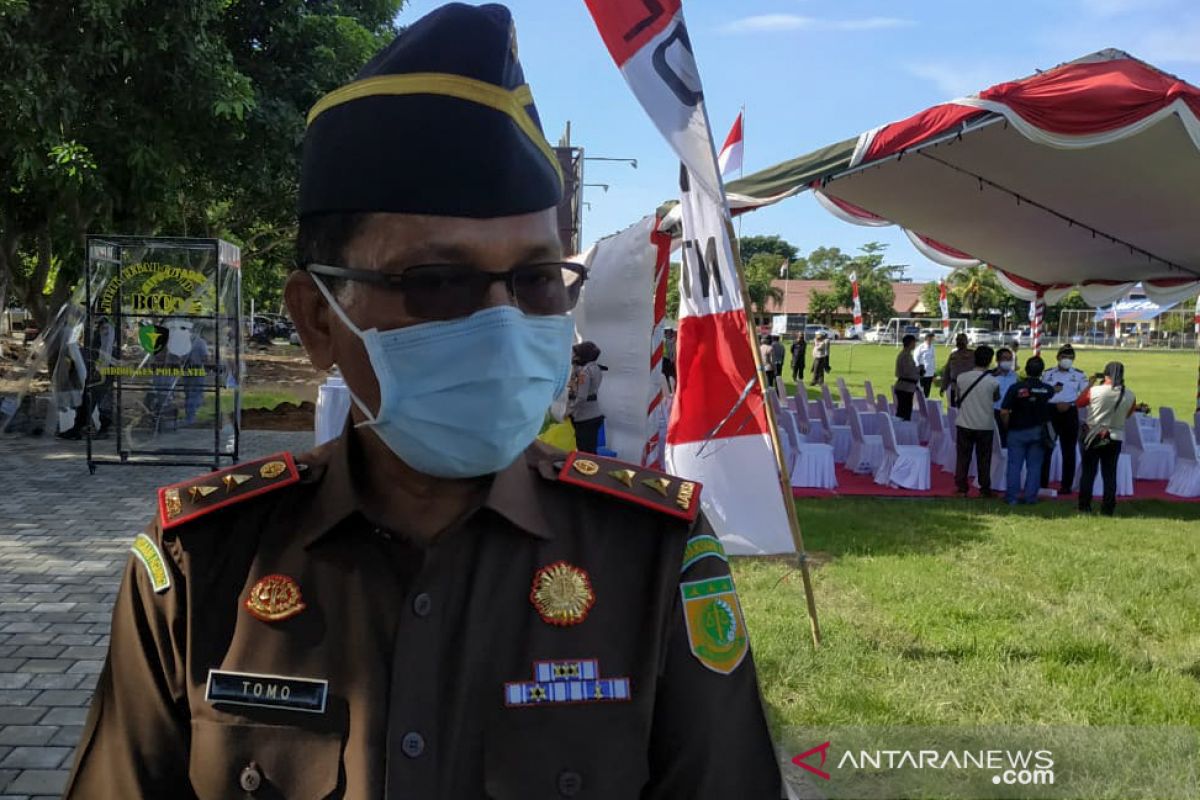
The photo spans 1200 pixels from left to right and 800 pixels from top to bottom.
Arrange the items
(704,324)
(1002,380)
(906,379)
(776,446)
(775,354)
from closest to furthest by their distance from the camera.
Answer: (776,446) → (704,324) → (1002,380) → (906,379) → (775,354)

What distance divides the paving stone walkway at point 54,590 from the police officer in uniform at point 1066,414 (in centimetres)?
917

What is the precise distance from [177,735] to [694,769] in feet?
2.42

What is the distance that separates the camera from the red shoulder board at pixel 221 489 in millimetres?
1312

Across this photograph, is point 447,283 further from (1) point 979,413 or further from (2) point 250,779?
(1) point 979,413

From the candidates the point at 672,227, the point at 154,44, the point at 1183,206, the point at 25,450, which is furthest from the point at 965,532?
the point at 25,450

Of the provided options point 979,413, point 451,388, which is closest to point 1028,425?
point 979,413

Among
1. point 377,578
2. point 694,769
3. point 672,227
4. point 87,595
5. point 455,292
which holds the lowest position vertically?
point 87,595

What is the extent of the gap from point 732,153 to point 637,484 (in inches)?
268

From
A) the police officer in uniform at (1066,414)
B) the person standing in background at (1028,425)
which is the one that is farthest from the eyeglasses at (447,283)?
the police officer in uniform at (1066,414)

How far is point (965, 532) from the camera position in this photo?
8.26 metres

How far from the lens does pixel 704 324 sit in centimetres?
571

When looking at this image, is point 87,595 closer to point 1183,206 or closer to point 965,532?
point 965,532

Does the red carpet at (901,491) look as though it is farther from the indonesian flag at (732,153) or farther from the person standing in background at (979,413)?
the indonesian flag at (732,153)

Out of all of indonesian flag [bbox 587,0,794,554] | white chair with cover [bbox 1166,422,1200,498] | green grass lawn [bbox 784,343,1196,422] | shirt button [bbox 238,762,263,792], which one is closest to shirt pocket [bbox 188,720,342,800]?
shirt button [bbox 238,762,263,792]
